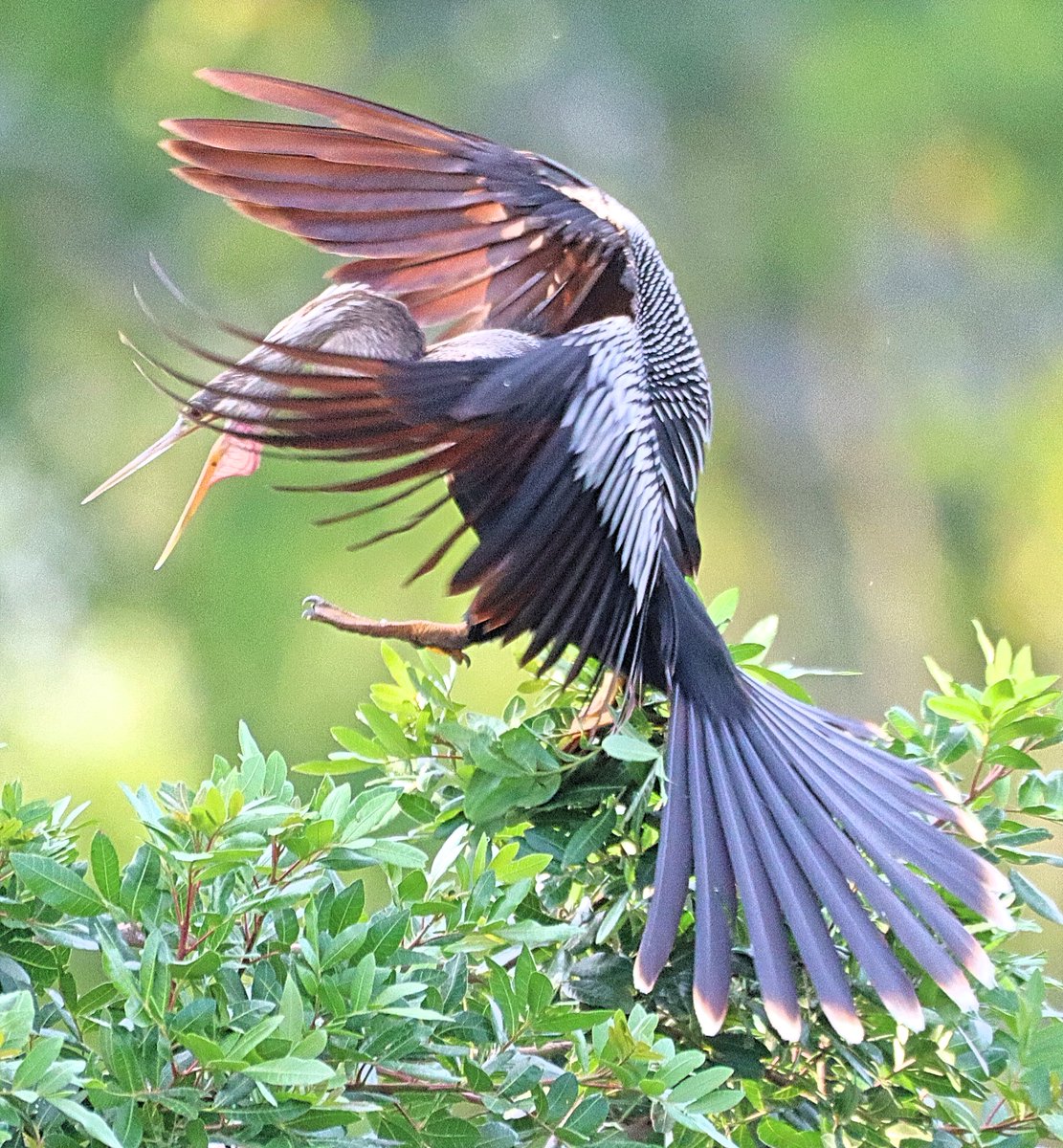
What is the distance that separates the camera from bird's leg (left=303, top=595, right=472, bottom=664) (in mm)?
1718

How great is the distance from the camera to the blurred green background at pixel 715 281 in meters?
4.91

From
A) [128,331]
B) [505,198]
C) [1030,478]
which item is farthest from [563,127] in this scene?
[505,198]

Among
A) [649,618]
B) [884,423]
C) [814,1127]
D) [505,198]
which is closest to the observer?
[814,1127]

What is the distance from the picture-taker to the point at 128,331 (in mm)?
5402

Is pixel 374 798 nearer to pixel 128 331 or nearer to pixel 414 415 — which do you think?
pixel 414 415

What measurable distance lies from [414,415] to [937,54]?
476 cm

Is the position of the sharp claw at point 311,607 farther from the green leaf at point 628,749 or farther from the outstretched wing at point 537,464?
the green leaf at point 628,749

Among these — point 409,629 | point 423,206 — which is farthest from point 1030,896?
point 423,206

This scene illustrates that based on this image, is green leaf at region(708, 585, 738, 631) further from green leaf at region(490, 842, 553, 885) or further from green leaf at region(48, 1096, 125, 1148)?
green leaf at region(48, 1096, 125, 1148)

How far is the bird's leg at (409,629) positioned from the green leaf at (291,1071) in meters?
0.82

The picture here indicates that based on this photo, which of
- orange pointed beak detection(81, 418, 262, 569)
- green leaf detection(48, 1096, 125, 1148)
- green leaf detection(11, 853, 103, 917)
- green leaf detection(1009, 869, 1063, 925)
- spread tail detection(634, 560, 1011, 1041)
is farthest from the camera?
orange pointed beak detection(81, 418, 262, 569)

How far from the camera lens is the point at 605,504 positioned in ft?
5.08

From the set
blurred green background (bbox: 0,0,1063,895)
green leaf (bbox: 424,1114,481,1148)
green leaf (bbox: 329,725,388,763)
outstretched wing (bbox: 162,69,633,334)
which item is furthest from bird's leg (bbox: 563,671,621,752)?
blurred green background (bbox: 0,0,1063,895)

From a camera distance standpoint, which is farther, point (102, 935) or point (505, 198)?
point (505, 198)
